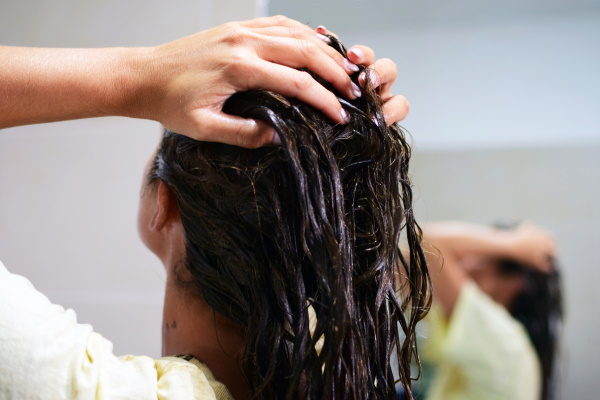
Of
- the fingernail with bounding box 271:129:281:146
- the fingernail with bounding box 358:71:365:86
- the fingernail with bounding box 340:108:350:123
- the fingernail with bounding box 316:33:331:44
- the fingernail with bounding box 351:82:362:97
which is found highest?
the fingernail with bounding box 316:33:331:44

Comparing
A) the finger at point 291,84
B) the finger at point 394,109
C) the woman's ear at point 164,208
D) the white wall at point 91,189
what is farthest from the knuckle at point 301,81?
the white wall at point 91,189

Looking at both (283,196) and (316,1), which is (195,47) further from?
(316,1)

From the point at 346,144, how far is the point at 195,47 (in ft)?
0.56

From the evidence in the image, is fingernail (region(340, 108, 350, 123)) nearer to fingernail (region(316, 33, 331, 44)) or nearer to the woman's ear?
fingernail (region(316, 33, 331, 44))

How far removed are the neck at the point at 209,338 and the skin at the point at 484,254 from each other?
0.65 metres

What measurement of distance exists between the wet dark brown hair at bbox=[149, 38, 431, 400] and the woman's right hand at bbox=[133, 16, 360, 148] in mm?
17

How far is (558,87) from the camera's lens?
3.81 ft

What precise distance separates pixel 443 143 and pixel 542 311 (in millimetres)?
417

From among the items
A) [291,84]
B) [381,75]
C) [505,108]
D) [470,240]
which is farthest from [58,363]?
[505,108]

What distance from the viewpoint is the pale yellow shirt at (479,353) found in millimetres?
1072

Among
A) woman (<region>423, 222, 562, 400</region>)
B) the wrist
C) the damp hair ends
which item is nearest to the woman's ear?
the wrist

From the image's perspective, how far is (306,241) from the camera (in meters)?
0.48

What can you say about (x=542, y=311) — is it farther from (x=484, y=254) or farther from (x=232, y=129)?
(x=232, y=129)

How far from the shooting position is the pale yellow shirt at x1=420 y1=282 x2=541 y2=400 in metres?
1.07
